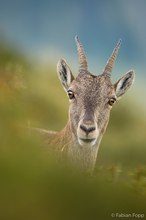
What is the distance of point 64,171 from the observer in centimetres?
748

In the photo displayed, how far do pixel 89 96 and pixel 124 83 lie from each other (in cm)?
68

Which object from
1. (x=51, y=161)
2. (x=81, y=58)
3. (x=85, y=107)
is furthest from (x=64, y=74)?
(x=51, y=161)

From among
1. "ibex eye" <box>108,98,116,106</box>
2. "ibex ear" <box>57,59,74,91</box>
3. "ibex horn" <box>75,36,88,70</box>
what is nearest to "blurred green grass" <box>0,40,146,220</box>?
→ "ibex ear" <box>57,59,74,91</box>

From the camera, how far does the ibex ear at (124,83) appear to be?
29.4 ft

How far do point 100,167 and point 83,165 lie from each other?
8.8 inches

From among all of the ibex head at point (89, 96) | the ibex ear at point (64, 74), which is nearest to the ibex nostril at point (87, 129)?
the ibex head at point (89, 96)

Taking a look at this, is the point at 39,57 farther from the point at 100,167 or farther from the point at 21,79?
the point at 100,167

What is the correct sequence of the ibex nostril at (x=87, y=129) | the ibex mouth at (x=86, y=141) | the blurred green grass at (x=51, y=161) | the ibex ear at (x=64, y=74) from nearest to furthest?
the blurred green grass at (x=51, y=161)
the ibex nostril at (x=87, y=129)
the ibex mouth at (x=86, y=141)
the ibex ear at (x=64, y=74)

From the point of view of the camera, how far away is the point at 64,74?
353 inches

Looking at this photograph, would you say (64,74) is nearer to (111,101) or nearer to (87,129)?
(111,101)

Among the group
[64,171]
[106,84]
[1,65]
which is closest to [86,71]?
[106,84]

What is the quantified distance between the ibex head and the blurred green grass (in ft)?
0.89

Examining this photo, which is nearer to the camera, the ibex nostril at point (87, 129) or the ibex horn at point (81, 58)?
the ibex nostril at point (87, 129)

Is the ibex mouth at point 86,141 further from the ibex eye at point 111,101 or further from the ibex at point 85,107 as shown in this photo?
the ibex eye at point 111,101
